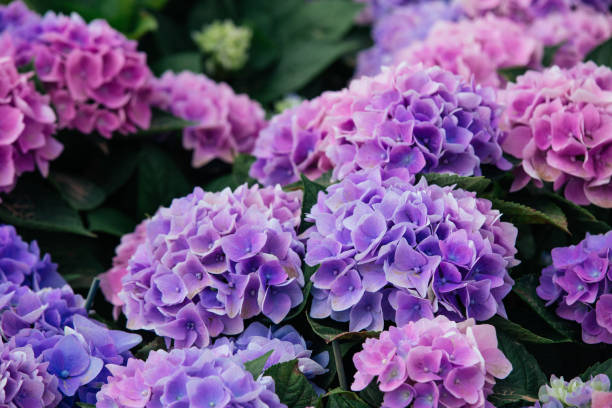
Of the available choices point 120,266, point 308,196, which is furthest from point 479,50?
point 120,266

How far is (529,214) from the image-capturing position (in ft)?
4.29

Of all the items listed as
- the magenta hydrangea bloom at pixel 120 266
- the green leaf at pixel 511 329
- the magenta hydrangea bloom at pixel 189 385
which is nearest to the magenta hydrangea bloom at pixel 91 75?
the magenta hydrangea bloom at pixel 120 266

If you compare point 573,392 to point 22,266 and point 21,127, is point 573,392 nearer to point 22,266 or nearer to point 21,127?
point 22,266

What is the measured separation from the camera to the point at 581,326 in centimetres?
125

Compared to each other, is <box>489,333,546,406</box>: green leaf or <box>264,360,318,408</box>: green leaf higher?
<box>264,360,318,408</box>: green leaf

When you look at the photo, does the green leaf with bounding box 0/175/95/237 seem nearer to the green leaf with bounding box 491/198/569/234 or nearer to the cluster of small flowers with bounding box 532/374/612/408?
the green leaf with bounding box 491/198/569/234

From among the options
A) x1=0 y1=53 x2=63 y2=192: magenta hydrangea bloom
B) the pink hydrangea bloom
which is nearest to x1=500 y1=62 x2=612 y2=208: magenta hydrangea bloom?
the pink hydrangea bloom

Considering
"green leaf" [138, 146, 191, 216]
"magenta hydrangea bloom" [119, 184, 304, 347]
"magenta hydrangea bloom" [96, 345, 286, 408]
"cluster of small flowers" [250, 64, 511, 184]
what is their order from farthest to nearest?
"green leaf" [138, 146, 191, 216] < "cluster of small flowers" [250, 64, 511, 184] < "magenta hydrangea bloom" [119, 184, 304, 347] < "magenta hydrangea bloom" [96, 345, 286, 408]

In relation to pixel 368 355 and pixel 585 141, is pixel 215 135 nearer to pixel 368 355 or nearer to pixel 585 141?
pixel 585 141

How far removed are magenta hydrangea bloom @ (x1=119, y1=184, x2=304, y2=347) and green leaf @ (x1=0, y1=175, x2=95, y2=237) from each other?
481 mm

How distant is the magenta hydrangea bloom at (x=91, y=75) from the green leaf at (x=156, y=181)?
0.09 m

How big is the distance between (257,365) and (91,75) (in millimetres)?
1021

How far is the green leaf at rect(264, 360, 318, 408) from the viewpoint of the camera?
1.05 m

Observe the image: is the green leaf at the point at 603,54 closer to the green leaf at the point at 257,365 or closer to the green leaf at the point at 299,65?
the green leaf at the point at 299,65
